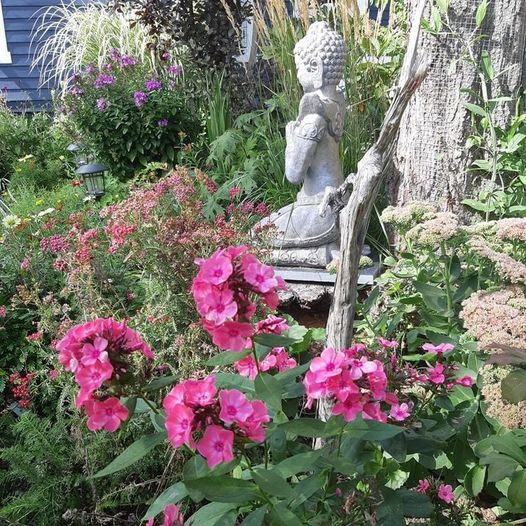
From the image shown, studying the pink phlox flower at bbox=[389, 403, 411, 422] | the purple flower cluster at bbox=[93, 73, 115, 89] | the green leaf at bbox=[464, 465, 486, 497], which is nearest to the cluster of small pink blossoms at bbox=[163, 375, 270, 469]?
the pink phlox flower at bbox=[389, 403, 411, 422]

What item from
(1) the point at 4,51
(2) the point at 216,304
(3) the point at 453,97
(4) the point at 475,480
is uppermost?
(1) the point at 4,51

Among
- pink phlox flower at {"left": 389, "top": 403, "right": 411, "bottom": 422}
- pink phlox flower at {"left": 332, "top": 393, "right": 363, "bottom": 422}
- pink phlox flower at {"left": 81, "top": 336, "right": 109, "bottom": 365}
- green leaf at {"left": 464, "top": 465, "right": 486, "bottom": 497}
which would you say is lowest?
green leaf at {"left": 464, "top": 465, "right": 486, "bottom": 497}

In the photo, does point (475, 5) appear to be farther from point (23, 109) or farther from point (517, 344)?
point (23, 109)

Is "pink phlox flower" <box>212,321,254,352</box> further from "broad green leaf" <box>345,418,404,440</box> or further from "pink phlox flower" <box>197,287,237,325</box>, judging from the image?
"broad green leaf" <box>345,418,404,440</box>

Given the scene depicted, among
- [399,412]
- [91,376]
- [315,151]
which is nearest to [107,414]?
[91,376]

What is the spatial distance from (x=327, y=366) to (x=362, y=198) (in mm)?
721

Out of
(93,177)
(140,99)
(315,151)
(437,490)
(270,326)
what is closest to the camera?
(270,326)

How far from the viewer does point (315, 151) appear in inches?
133

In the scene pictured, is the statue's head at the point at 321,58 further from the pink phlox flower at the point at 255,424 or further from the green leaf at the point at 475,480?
the pink phlox flower at the point at 255,424

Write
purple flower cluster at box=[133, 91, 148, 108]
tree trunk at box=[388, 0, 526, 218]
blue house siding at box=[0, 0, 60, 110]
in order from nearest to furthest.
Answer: tree trunk at box=[388, 0, 526, 218], purple flower cluster at box=[133, 91, 148, 108], blue house siding at box=[0, 0, 60, 110]

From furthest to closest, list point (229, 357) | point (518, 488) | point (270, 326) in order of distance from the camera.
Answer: point (518, 488) < point (270, 326) < point (229, 357)

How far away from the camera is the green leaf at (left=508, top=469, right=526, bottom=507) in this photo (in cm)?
158

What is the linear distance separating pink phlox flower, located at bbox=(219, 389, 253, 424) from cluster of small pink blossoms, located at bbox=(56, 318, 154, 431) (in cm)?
21

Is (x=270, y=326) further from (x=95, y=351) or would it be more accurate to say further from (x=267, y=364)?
(x=95, y=351)
